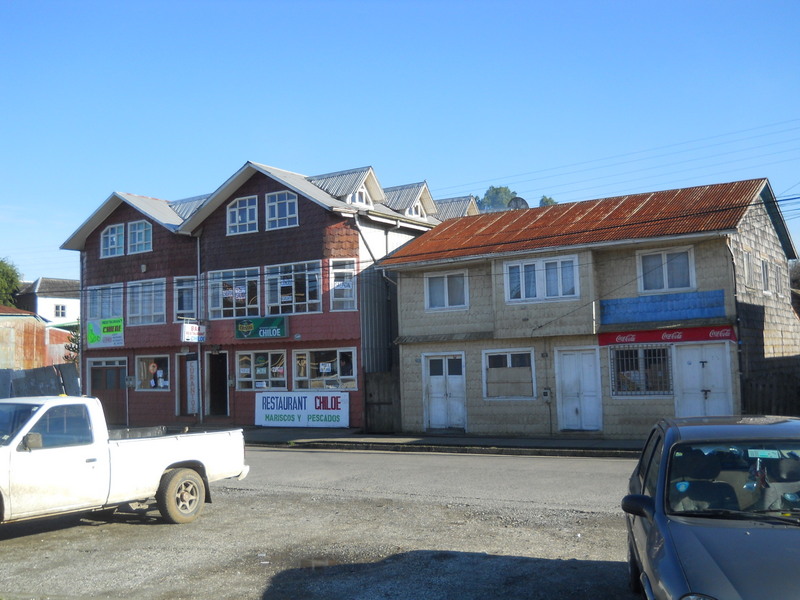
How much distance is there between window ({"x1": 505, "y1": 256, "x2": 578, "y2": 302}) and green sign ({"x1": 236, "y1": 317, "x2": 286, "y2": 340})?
8750 mm

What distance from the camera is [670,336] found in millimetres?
20609

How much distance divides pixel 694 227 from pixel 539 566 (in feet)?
47.8

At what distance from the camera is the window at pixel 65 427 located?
8961mm

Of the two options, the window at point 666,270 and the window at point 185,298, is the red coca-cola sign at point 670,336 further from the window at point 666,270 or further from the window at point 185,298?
the window at point 185,298

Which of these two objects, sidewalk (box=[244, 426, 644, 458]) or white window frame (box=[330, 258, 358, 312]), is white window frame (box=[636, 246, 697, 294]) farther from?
white window frame (box=[330, 258, 358, 312])

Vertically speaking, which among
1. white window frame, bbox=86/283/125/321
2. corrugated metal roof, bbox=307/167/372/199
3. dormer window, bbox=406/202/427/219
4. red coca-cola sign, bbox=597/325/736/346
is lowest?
red coca-cola sign, bbox=597/325/736/346

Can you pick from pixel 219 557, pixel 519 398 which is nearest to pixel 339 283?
pixel 519 398

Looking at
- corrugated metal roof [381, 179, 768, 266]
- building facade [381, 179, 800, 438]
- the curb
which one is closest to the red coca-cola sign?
building facade [381, 179, 800, 438]

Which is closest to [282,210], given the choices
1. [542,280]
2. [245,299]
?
[245,299]

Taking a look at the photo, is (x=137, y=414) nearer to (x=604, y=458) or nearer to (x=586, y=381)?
(x=586, y=381)

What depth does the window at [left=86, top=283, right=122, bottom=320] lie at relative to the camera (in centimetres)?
3262

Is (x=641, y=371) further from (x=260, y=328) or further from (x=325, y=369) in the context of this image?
(x=260, y=328)

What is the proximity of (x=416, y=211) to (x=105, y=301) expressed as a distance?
43.7ft

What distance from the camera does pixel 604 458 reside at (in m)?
17.8
